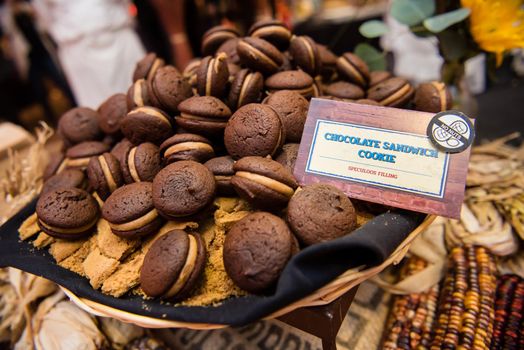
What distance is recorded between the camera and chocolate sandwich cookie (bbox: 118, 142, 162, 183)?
1.53 metres

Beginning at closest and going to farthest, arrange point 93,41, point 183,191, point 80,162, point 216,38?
point 183,191 < point 80,162 < point 216,38 < point 93,41

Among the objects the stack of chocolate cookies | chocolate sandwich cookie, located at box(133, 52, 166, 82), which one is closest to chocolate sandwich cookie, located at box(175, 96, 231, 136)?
the stack of chocolate cookies

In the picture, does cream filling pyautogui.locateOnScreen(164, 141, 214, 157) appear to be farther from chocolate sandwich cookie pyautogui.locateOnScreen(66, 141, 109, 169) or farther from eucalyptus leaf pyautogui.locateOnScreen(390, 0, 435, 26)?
eucalyptus leaf pyautogui.locateOnScreen(390, 0, 435, 26)

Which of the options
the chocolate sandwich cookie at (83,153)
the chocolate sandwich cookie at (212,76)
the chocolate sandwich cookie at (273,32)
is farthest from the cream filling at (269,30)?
the chocolate sandwich cookie at (83,153)

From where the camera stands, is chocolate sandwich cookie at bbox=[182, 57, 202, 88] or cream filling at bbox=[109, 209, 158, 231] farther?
chocolate sandwich cookie at bbox=[182, 57, 202, 88]

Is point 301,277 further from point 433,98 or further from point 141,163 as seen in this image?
point 433,98

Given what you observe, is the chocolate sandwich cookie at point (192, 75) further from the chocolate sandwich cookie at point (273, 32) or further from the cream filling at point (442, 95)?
the cream filling at point (442, 95)

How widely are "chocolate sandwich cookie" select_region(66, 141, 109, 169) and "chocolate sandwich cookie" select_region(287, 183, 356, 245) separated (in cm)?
111

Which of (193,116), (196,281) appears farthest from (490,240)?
(193,116)

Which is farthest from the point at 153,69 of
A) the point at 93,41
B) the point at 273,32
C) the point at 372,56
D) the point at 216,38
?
the point at 93,41

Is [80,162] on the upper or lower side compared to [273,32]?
lower

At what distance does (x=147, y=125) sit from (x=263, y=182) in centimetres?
67

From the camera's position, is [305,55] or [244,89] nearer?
[244,89]

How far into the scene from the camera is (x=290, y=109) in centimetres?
154
